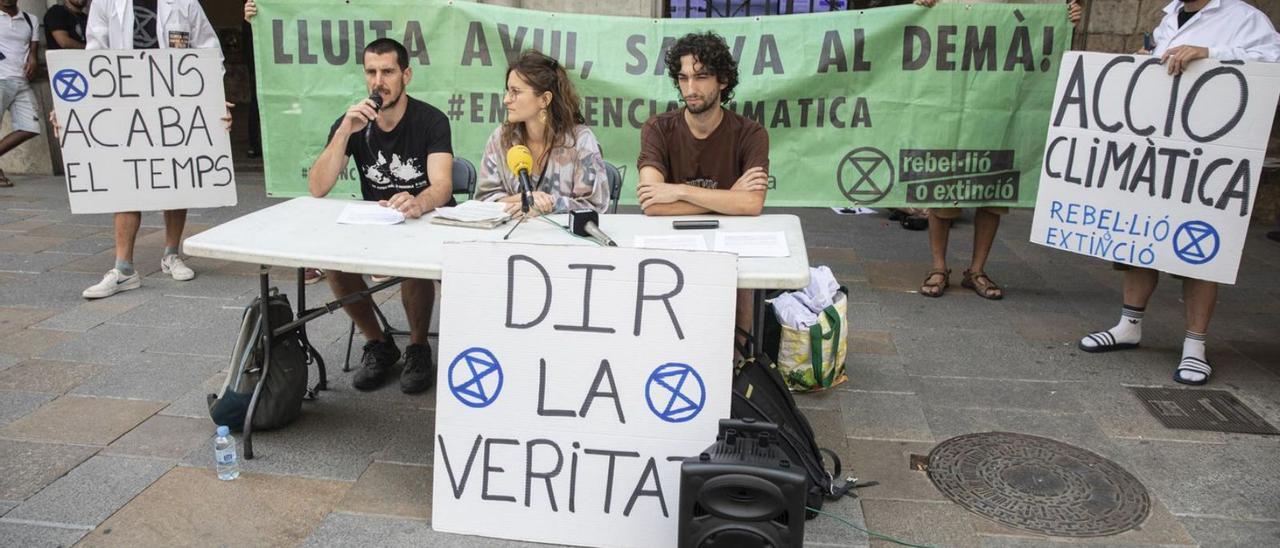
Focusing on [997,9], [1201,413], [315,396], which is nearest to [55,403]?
[315,396]

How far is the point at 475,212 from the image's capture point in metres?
3.53

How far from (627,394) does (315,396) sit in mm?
1729

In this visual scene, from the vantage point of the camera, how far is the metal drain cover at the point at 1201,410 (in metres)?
3.68

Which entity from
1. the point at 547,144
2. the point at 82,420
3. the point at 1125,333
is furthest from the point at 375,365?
the point at 1125,333

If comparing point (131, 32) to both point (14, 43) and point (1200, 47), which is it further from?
point (1200, 47)

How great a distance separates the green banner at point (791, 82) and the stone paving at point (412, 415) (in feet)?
2.43

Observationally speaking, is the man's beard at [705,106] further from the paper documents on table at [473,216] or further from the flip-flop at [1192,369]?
the flip-flop at [1192,369]

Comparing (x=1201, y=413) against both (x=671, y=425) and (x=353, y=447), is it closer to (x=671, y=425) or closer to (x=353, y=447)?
(x=671, y=425)

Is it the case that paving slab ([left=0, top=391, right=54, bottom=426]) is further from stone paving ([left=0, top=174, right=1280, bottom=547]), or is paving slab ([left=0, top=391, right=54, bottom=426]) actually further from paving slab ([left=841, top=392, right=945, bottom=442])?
paving slab ([left=841, top=392, right=945, bottom=442])

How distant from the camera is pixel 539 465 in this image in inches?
111

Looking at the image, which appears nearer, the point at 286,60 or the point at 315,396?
the point at 315,396

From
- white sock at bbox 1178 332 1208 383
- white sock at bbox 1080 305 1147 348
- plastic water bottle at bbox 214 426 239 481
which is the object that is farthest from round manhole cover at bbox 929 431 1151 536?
plastic water bottle at bbox 214 426 239 481

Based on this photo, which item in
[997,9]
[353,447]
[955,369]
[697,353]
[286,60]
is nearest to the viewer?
[697,353]

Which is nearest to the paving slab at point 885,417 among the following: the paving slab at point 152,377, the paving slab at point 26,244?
the paving slab at point 152,377
